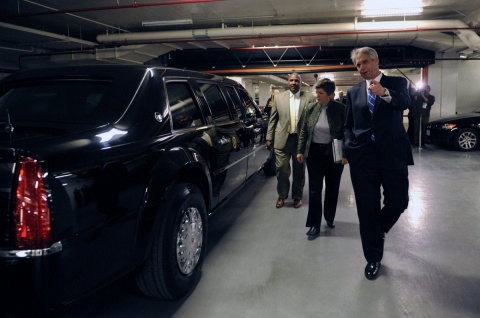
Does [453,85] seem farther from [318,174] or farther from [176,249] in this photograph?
[176,249]

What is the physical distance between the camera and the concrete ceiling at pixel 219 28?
8.06m

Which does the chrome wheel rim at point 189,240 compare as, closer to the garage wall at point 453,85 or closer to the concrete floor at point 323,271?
the concrete floor at point 323,271

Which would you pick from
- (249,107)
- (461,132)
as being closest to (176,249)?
(249,107)

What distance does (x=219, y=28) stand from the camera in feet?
31.9

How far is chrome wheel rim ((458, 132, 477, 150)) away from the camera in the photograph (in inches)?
356

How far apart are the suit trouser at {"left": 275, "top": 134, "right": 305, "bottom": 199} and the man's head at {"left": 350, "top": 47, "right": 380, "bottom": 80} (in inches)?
68.8

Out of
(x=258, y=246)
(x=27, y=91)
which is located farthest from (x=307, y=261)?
(x=27, y=91)

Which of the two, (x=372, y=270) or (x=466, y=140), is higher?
(x=466, y=140)

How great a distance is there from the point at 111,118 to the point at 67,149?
19.3 inches

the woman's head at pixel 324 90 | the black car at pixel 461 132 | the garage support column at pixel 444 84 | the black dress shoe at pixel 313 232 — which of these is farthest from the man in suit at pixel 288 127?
the garage support column at pixel 444 84

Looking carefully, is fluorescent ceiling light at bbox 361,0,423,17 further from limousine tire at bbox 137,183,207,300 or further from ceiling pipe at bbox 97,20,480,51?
limousine tire at bbox 137,183,207,300

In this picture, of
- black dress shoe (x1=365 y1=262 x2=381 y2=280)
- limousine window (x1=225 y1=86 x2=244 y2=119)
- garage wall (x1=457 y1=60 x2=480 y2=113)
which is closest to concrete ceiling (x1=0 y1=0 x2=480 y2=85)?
garage wall (x1=457 y1=60 x2=480 y2=113)

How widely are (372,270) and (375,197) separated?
53 centimetres

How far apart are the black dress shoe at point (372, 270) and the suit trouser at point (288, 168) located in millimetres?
1791
